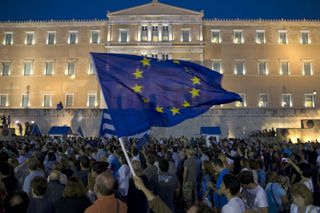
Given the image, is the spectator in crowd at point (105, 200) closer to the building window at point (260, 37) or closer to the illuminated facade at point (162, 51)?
the illuminated facade at point (162, 51)

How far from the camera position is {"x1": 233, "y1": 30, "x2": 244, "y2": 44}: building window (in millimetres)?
39906

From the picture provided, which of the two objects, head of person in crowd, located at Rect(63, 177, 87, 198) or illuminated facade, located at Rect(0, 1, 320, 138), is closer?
head of person in crowd, located at Rect(63, 177, 87, 198)

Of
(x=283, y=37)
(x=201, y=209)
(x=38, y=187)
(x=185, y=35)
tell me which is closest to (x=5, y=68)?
(x=185, y=35)

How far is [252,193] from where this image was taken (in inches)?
174

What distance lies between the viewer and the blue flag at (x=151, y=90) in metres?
4.27

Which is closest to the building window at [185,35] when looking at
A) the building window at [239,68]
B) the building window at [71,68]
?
the building window at [239,68]

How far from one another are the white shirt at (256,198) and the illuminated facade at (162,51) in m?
33.6

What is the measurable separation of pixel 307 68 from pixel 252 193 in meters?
39.2

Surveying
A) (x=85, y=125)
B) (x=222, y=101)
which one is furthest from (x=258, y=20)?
(x=222, y=101)

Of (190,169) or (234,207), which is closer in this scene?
(234,207)

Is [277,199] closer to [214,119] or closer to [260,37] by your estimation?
[214,119]

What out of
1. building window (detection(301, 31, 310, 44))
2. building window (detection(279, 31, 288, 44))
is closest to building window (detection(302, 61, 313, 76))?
building window (detection(301, 31, 310, 44))

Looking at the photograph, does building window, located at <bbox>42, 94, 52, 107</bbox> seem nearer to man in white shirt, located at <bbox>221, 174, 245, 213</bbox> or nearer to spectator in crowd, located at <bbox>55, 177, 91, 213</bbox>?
spectator in crowd, located at <bbox>55, 177, 91, 213</bbox>

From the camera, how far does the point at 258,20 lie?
40.3 meters
